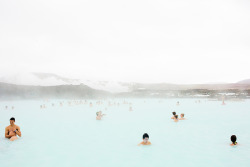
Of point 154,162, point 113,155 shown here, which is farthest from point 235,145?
point 113,155

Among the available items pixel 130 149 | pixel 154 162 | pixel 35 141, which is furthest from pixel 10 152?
pixel 154 162

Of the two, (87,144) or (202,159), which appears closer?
(202,159)

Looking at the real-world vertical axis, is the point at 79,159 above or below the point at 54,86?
below

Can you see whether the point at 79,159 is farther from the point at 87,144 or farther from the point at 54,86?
the point at 54,86

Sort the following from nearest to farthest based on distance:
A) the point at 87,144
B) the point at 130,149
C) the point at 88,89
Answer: the point at 130,149
the point at 87,144
the point at 88,89

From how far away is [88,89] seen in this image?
84.1 metres

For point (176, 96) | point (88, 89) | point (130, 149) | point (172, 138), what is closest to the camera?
point (130, 149)

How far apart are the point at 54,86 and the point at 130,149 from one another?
79007mm

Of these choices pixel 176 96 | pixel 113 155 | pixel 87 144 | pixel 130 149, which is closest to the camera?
pixel 113 155

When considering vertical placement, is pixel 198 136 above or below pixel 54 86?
below

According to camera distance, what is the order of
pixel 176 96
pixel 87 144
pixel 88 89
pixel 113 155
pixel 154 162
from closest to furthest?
pixel 154 162 < pixel 113 155 < pixel 87 144 < pixel 176 96 < pixel 88 89

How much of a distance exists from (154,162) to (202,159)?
5.99 feet

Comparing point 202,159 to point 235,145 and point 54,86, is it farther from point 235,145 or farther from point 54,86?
point 54,86

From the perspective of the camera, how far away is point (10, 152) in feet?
33.1
